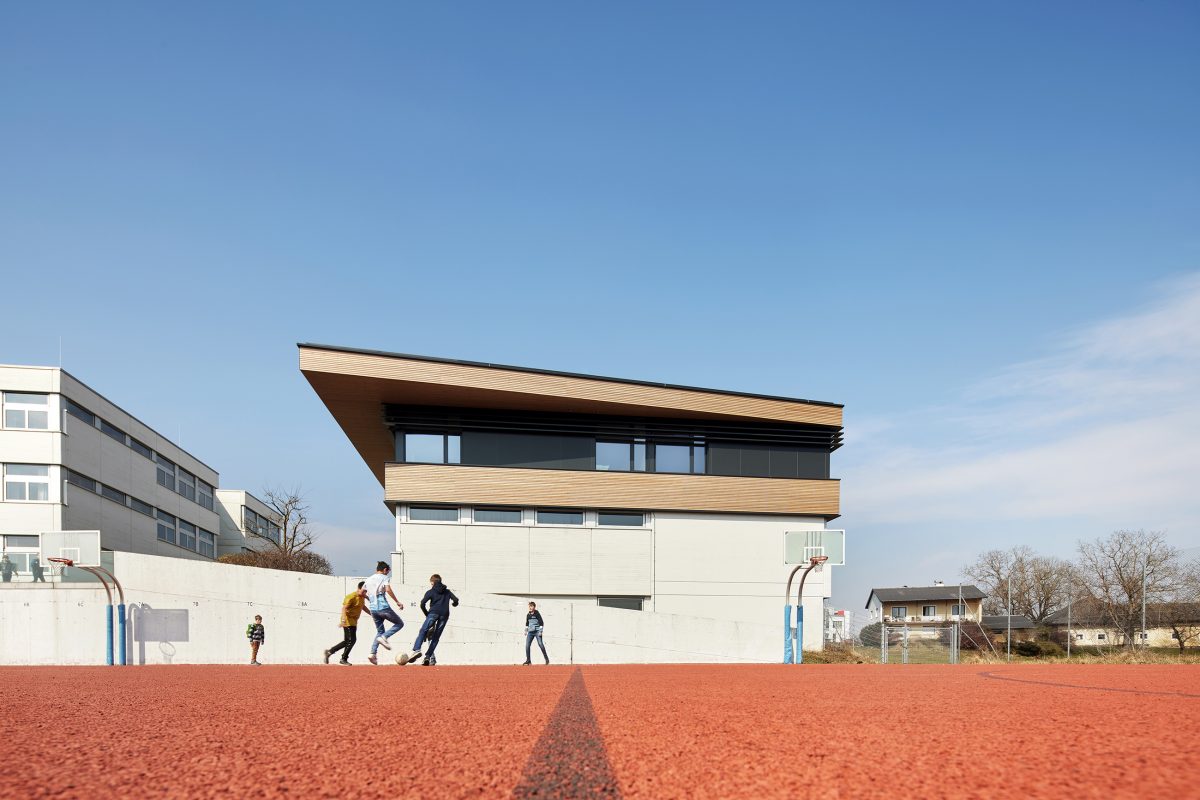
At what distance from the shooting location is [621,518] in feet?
102

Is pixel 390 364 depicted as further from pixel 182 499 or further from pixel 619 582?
pixel 182 499

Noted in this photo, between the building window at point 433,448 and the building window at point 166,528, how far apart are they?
37944 millimetres

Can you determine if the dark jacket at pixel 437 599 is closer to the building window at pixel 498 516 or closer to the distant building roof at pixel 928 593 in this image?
the building window at pixel 498 516

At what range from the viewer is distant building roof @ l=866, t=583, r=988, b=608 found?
9100cm

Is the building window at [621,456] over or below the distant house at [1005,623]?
over

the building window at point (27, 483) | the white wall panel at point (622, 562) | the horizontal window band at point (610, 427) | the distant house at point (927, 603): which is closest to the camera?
the horizontal window band at point (610, 427)

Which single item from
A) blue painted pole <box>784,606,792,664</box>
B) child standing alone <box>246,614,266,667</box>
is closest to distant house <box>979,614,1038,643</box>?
blue painted pole <box>784,606,792,664</box>

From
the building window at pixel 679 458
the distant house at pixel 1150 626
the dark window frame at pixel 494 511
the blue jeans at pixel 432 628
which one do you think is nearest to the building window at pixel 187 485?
the dark window frame at pixel 494 511

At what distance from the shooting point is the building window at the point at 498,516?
29.8 meters

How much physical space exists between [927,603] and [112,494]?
7757 cm

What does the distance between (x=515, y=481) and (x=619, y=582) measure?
5056 mm

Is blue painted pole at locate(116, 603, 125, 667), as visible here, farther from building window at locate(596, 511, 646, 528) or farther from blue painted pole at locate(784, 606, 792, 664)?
blue painted pole at locate(784, 606, 792, 664)

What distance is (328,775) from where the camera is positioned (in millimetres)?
3443

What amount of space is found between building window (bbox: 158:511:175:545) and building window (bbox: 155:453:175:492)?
2067 millimetres
